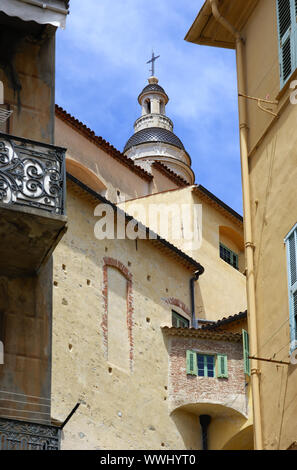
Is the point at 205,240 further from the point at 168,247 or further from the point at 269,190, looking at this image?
the point at 269,190

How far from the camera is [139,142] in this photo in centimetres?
4731

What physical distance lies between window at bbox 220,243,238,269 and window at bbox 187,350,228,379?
21.3 ft

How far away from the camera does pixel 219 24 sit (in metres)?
19.5

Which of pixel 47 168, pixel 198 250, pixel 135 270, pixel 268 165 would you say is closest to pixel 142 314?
pixel 135 270

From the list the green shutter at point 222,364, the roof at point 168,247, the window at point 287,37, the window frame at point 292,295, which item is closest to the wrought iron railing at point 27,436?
the window frame at point 292,295

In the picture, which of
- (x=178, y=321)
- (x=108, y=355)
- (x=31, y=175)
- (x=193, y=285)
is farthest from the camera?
(x=193, y=285)

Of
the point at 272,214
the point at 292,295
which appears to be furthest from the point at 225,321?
the point at 292,295

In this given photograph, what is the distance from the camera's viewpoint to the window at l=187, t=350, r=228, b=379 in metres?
31.9

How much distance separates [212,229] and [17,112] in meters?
22.8

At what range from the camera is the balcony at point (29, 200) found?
13.4 m

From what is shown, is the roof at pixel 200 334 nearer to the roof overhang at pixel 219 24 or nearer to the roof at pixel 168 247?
the roof at pixel 168 247

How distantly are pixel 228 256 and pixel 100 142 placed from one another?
6.00 m

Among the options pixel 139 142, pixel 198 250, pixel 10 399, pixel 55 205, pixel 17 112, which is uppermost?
pixel 139 142

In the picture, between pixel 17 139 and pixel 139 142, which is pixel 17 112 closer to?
pixel 17 139
